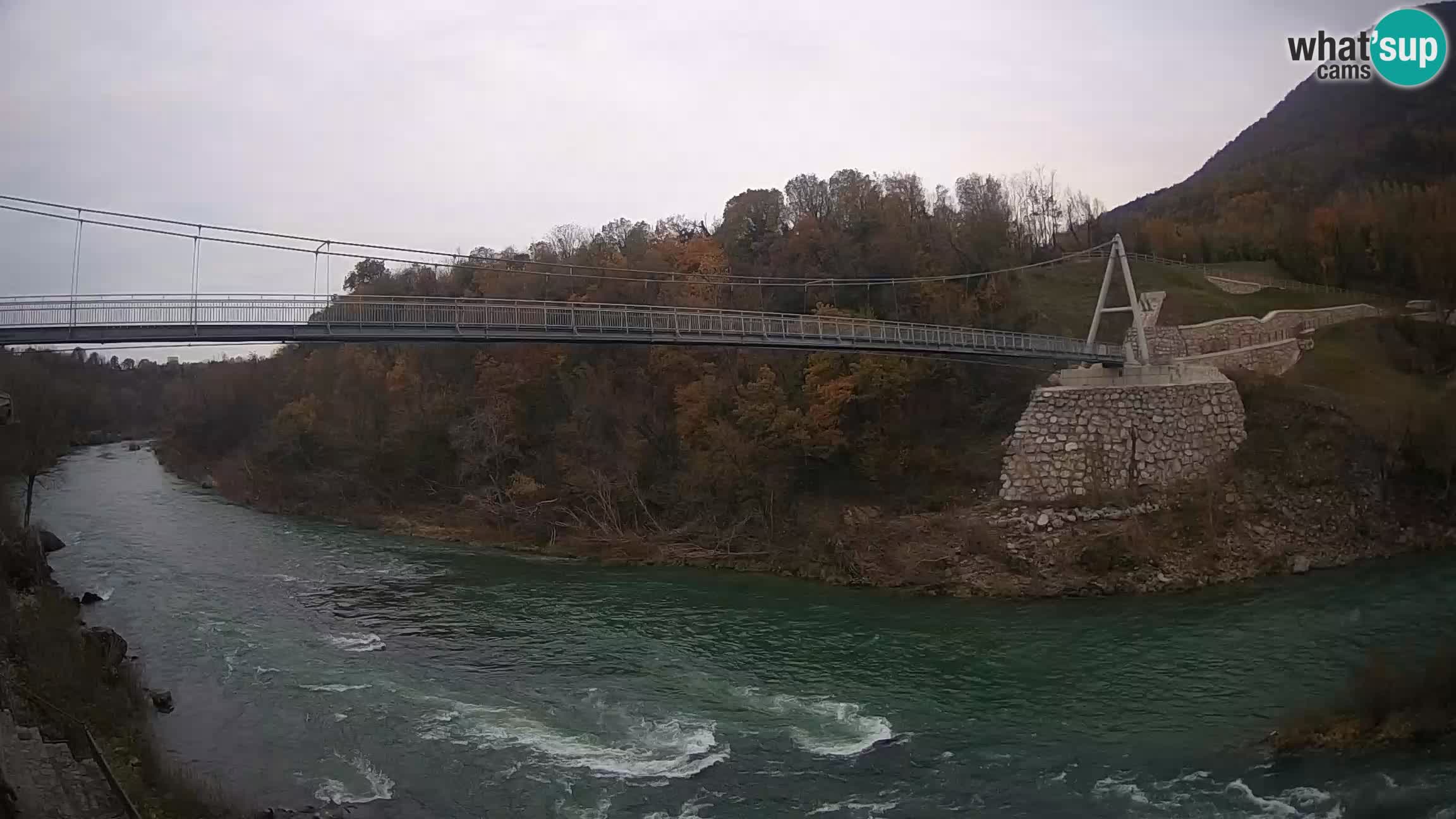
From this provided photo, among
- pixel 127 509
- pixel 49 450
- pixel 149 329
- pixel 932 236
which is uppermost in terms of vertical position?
pixel 932 236

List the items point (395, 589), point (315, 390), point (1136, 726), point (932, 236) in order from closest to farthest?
point (1136, 726) < point (395, 589) < point (932, 236) < point (315, 390)

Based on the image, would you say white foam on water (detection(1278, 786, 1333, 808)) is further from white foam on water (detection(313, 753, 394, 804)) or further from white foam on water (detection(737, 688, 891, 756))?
white foam on water (detection(313, 753, 394, 804))

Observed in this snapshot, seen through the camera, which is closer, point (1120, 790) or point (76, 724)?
point (1120, 790)

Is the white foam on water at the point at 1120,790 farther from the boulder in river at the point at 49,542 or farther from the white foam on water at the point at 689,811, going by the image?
the boulder in river at the point at 49,542

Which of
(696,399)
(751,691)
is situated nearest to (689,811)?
(751,691)

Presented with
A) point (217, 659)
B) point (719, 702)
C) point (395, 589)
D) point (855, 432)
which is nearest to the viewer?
point (719, 702)

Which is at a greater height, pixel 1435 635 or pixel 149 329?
pixel 149 329

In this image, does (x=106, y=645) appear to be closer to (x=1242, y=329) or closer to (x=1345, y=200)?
(x=1242, y=329)

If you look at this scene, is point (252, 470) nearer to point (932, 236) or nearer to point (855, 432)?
point (855, 432)

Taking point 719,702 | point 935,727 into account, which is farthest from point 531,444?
point 935,727
